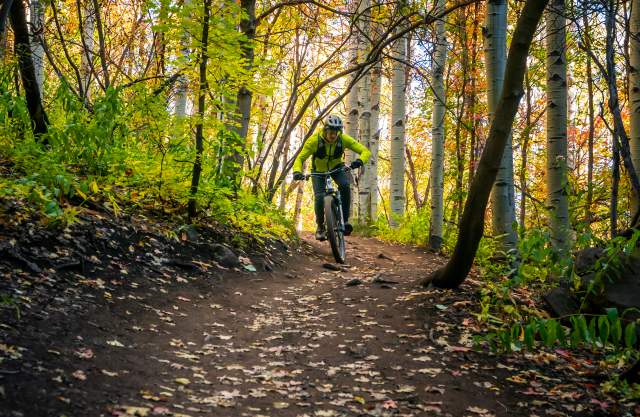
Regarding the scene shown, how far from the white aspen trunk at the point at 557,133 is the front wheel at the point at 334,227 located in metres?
3.38

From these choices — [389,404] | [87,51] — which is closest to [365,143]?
[87,51]

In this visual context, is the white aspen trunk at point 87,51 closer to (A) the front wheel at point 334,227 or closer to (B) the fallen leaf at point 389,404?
(A) the front wheel at point 334,227

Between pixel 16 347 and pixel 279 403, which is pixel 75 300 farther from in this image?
pixel 279 403

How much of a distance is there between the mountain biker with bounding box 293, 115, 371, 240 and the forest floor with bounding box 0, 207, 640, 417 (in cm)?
279

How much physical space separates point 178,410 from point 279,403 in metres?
0.68

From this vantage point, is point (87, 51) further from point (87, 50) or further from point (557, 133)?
point (557, 133)

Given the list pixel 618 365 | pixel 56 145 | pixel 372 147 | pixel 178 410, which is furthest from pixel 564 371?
pixel 372 147

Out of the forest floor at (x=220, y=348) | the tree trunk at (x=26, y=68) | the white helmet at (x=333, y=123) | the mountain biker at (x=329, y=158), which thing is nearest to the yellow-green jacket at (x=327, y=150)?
the mountain biker at (x=329, y=158)

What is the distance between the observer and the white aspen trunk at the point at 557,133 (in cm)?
650

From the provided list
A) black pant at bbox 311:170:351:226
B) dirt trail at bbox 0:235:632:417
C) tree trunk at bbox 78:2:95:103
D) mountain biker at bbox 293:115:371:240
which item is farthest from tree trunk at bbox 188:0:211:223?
black pant at bbox 311:170:351:226

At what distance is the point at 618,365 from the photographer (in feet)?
13.8

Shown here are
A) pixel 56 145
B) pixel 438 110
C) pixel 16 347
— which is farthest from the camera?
pixel 438 110

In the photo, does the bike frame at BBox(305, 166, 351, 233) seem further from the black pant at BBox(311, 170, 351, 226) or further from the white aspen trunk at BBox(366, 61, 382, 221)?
the white aspen trunk at BBox(366, 61, 382, 221)

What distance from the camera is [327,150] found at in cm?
870
